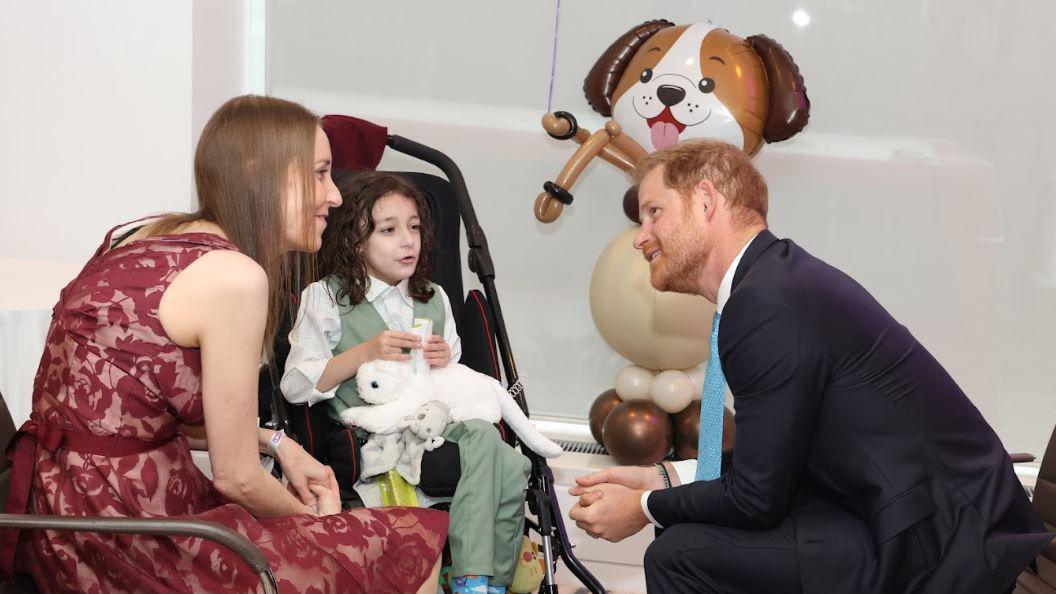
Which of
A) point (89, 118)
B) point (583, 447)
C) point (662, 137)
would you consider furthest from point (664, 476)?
point (89, 118)

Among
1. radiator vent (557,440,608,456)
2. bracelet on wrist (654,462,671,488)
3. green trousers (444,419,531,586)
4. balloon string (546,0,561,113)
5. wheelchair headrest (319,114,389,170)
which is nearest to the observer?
bracelet on wrist (654,462,671,488)

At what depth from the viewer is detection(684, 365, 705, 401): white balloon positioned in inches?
139

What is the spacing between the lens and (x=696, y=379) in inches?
140

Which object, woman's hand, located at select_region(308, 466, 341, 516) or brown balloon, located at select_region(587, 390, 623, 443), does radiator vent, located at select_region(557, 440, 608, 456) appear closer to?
brown balloon, located at select_region(587, 390, 623, 443)

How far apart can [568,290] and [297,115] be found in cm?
252

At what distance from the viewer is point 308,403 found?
244 cm

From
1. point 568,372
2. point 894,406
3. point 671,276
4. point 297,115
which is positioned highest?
point 297,115

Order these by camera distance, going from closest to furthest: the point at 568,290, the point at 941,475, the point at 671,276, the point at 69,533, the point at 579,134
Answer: the point at 69,533, the point at 941,475, the point at 671,276, the point at 579,134, the point at 568,290

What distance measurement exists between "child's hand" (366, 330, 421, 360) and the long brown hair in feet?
2.19

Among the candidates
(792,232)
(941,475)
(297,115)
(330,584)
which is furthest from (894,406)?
(792,232)

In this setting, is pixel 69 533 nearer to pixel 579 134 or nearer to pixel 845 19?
pixel 579 134

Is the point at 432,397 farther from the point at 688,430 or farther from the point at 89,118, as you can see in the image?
the point at 89,118

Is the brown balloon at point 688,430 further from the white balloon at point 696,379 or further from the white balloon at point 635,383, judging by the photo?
the white balloon at point 635,383

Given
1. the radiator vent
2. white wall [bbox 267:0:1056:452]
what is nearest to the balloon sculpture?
the radiator vent
